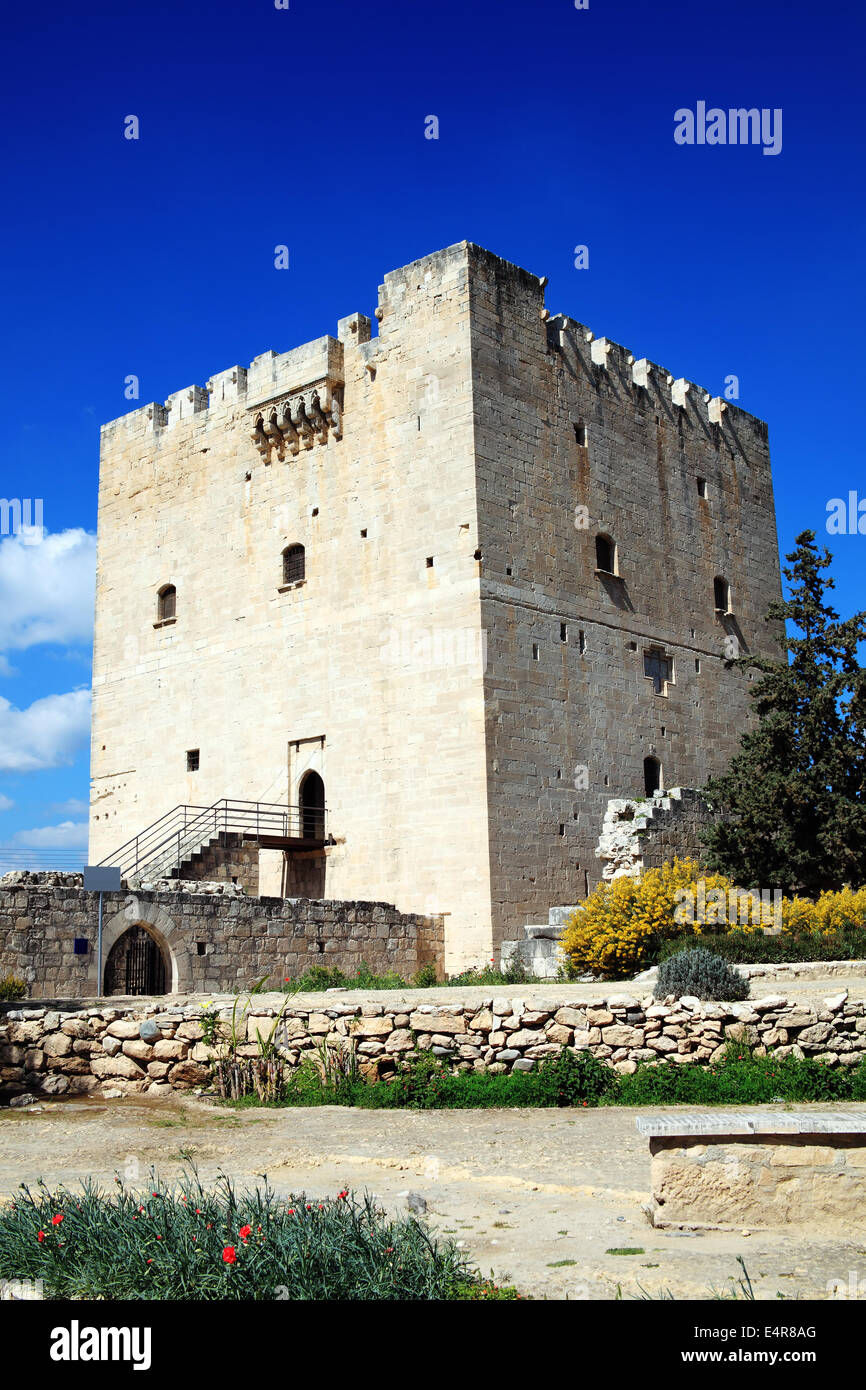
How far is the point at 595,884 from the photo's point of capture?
2128 cm

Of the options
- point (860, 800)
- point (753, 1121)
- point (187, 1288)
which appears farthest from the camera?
point (860, 800)

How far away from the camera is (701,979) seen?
454 inches

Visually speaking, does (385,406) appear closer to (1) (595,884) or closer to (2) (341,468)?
(2) (341,468)

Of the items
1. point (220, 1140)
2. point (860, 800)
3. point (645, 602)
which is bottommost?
point (220, 1140)

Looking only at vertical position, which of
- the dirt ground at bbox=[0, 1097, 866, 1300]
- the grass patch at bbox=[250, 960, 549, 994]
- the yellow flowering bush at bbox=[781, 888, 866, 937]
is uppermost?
the yellow flowering bush at bbox=[781, 888, 866, 937]

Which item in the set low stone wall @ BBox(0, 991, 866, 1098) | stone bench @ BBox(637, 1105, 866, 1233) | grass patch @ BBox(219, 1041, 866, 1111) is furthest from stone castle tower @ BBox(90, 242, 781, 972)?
stone bench @ BBox(637, 1105, 866, 1233)

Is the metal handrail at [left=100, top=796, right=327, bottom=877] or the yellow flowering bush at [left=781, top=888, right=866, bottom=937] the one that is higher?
the metal handrail at [left=100, top=796, right=327, bottom=877]

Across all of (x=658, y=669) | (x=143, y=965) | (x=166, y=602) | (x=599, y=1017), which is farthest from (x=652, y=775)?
(x=599, y=1017)

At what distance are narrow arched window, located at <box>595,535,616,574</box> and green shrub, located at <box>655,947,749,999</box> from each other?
12.8 metres

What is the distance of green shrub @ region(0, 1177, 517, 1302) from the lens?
14.8 ft

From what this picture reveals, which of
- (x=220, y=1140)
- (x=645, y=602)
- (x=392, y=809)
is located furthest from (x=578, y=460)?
(x=220, y=1140)

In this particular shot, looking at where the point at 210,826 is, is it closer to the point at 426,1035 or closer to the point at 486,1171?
the point at 426,1035

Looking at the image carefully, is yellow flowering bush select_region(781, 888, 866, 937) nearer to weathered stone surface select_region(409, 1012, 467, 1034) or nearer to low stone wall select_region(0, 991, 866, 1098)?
low stone wall select_region(0, 991, 866, 1098)
